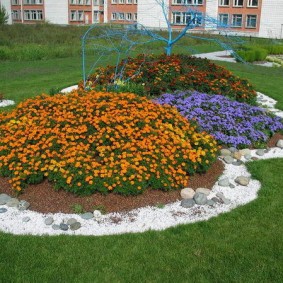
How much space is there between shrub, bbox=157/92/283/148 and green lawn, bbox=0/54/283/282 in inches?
90.5

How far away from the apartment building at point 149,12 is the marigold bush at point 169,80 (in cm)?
2321

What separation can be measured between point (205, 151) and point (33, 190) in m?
2.55

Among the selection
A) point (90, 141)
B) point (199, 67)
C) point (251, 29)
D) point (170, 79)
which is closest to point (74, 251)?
point (90, 141)

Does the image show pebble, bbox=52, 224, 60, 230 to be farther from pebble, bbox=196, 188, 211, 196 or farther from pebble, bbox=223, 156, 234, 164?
pebble, bbox=223, 156, 234, 164

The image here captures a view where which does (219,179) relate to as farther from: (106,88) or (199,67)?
(199,67)

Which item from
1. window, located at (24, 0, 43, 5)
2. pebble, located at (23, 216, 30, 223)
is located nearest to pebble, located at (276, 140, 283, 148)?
pebble, located at (23, 216, 30, 223)

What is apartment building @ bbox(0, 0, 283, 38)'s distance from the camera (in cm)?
4784

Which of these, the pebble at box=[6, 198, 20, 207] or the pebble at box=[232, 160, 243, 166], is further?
the pebble at box=[232, 160, 243, 166]

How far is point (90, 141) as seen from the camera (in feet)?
18.7

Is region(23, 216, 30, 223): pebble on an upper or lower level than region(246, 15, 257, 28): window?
lower

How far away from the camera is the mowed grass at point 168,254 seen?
12.6ft

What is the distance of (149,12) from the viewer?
184 feet

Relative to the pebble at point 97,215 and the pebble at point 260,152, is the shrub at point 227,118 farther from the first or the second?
the pebble at point 97,215

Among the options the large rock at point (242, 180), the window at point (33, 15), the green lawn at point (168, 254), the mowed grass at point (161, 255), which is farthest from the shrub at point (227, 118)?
the window at point (33, 15)
